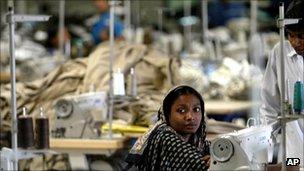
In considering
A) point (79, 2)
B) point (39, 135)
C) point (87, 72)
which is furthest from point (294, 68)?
point (79, 2)

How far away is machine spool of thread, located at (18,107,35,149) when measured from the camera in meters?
4.04

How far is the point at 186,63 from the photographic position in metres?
7.19

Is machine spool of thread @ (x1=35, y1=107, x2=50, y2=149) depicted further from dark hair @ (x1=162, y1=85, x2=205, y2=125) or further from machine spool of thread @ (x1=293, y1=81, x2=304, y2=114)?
machine spool of thread @ (x1=293, y1=81, x2=304, y2=114)

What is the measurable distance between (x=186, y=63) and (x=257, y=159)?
Result: 156 inches

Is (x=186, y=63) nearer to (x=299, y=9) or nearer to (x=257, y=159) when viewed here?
→ (x=299, y=9)

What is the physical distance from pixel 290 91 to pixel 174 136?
0.78 meters

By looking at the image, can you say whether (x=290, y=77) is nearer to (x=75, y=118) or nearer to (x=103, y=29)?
(x=75, y=118)

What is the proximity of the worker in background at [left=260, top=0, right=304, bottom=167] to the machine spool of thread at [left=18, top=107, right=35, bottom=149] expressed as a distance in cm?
113

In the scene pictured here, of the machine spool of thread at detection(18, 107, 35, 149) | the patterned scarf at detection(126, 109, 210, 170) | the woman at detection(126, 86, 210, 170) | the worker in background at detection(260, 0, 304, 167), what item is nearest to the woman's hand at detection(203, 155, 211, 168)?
the woman at detection(126, 86, 210, 170)

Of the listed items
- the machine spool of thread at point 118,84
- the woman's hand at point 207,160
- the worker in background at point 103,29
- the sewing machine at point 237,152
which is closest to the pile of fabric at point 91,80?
the machine spool of thread at point 118,84

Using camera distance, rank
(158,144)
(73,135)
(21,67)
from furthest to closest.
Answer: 1. (21,67)
2. (73,135)
3. (158,144)

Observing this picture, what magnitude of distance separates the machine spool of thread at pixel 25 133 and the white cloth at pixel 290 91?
1.13 m

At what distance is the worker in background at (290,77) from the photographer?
3.81 meters

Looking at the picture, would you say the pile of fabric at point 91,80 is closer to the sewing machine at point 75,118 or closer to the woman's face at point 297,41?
the sewing machine at point 75,118
